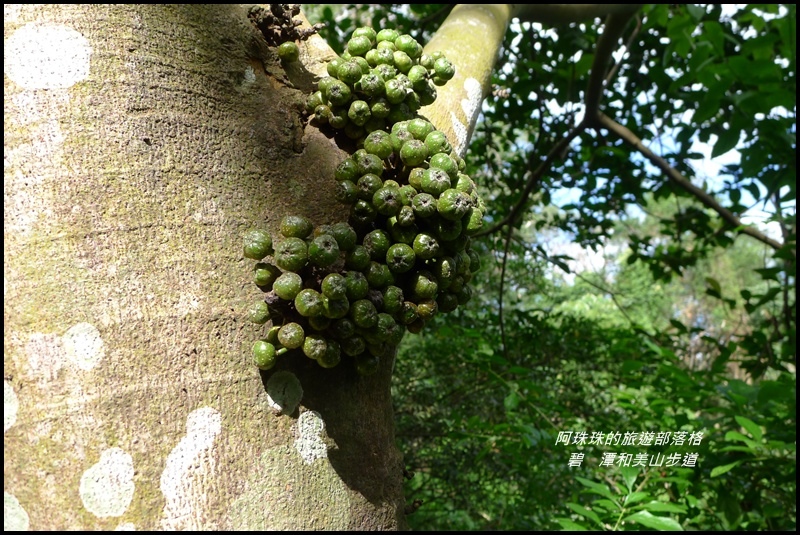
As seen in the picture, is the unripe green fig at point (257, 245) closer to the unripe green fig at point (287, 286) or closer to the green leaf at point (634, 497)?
the unripe green fig at point (287, 286)

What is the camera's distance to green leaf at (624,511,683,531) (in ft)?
5.98

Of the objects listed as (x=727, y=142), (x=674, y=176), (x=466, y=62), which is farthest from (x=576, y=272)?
(x=466, y=62)

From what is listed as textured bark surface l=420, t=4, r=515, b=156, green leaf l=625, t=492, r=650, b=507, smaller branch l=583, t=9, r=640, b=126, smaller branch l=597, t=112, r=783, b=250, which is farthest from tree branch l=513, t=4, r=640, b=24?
green leaf l=625, t=492, r=650, b=507

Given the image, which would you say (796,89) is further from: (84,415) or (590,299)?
(590,299)

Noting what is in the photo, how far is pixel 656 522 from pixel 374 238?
55.8 inches

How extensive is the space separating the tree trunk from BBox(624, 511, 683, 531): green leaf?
1133mm

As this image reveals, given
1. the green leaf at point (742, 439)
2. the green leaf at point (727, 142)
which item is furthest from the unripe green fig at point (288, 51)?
the green leaf at point (727, 142)

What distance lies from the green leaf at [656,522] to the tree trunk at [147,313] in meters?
1.13

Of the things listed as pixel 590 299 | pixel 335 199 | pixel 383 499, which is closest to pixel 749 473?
pixel 383 499

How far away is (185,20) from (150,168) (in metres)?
0.33

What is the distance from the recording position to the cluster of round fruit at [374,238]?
1.00 metres

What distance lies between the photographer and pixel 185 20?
3.62ft

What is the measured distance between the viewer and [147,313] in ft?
2.98

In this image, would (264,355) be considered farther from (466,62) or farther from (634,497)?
(634,497)
